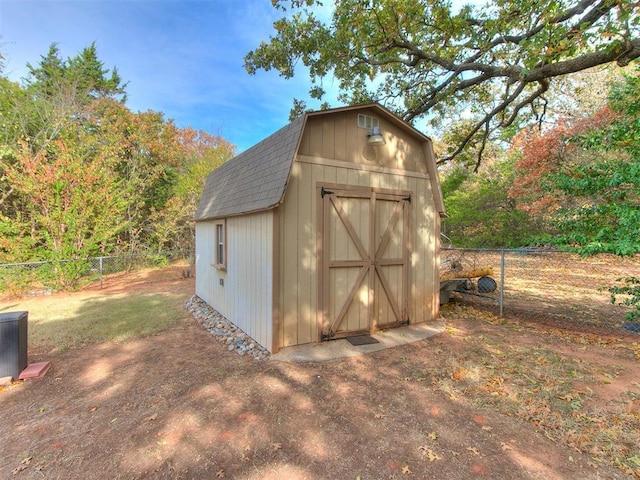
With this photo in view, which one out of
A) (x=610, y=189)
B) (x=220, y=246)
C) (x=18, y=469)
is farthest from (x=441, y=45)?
(x=18, y=469)

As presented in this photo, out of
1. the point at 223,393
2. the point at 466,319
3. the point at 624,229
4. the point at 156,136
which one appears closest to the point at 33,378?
the point at 223,393

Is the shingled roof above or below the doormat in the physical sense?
above

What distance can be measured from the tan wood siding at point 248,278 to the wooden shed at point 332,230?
2 centimetres

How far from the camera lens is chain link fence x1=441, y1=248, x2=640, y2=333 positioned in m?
6.14

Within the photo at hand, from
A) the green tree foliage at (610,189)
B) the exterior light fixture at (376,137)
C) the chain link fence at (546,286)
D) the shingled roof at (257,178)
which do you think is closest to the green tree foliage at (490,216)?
the chain link fence at (546,286)

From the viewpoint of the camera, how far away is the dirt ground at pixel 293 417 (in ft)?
7.45

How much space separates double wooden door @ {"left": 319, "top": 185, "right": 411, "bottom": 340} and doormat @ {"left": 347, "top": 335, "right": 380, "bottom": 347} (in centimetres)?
10

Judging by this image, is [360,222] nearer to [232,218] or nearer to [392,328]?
[392,328]

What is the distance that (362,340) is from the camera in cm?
487

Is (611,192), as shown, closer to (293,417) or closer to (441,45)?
(441,45)

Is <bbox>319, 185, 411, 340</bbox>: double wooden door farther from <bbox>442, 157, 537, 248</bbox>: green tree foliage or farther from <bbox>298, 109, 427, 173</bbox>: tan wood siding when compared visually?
<bbox>442, 157, 537, 248</bbox>: green tree foliage

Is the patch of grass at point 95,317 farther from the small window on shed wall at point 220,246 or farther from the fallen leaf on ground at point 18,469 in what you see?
the fallen leaf on ground at point 18,469

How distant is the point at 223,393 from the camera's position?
11.0ft

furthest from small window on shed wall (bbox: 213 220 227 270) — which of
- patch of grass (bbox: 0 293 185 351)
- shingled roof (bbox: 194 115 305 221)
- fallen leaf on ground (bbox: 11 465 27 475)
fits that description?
fallen leaf on ground (bbox: 11 465 27 475)
